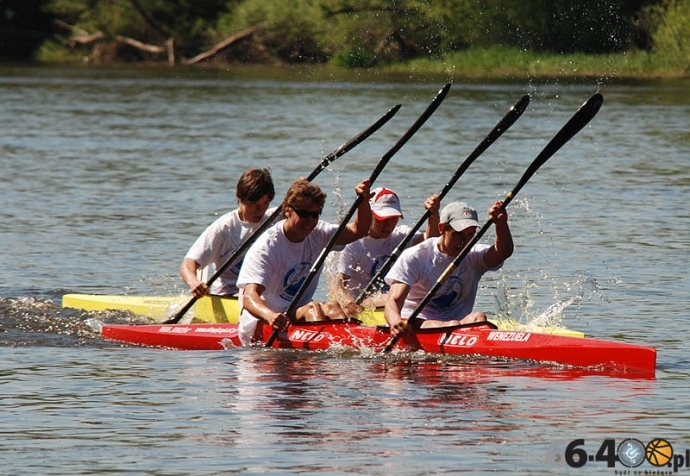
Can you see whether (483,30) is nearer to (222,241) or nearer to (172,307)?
(172,307)

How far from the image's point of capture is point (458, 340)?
1091 cm

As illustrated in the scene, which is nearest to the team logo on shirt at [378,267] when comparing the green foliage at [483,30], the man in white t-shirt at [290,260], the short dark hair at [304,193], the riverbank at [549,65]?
the man in white t-shirt at [290,260]

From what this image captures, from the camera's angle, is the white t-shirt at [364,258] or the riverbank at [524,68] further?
the riverbank at [524,68]

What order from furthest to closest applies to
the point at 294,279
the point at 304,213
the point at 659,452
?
the point at 294,279 → the point at 304,213 → the point at 659,452

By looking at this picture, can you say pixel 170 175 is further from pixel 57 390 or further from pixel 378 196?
pixel 57 390

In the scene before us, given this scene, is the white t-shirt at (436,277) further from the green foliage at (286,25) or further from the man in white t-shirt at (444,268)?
the green foliage at (286,25)

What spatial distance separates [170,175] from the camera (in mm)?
26391

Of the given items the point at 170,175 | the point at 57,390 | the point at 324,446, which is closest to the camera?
the point at 324,446

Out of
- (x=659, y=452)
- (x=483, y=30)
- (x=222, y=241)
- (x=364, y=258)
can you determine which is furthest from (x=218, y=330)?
Answer: (x=483, y=30)

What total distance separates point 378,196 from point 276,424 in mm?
3404

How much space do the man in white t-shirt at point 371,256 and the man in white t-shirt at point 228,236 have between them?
0.83 metres

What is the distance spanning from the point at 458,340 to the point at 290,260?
4.71 feet

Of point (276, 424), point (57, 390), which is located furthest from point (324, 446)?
point (57, 390)

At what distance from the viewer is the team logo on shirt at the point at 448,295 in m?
11.1
